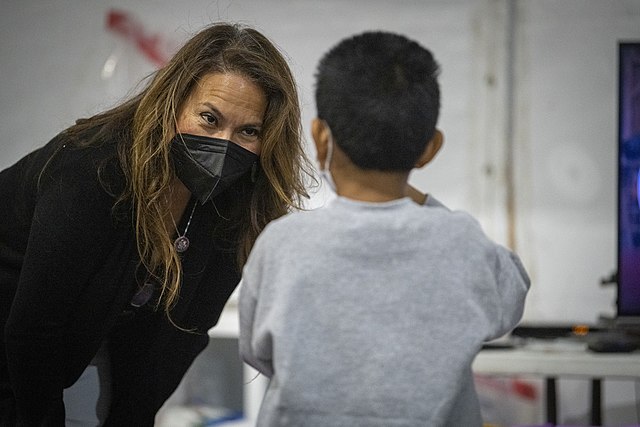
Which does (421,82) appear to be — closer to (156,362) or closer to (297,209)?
(297,209)

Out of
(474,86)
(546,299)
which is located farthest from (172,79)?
(546,299)

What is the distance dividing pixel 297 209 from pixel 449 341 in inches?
26.5

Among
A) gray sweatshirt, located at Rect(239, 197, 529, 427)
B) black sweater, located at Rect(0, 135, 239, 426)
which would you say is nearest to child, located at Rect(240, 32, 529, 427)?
gray sweatshirt, located at Rect(239, 197, 529, 427)

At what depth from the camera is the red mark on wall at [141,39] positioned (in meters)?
3.15

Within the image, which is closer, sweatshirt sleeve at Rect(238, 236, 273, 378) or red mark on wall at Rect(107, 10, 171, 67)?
sweatshirt sleeve at Rect(238, 236, 273, 378)

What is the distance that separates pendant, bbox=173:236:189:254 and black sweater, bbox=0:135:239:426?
2 cm

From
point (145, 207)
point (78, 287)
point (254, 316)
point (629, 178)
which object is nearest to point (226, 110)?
point (145, 207)

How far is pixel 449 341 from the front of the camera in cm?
102

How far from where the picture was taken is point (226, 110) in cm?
148

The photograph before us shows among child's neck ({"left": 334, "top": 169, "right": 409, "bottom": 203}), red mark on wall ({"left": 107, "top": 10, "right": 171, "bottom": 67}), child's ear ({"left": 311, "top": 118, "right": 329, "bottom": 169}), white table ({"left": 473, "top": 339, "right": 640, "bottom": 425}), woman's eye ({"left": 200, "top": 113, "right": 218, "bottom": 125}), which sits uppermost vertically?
red mark on wall ({"left": 107, "top": 10, "right": 171, "bottom": 67})

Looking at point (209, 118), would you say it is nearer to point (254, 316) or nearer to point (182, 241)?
point (182, 241)

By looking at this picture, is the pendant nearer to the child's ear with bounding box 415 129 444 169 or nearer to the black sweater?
the black sweater

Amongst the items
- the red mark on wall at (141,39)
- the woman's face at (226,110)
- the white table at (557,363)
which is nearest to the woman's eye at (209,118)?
the woman's face at (226,110)

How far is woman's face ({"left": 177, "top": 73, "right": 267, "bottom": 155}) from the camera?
1.48 metres
